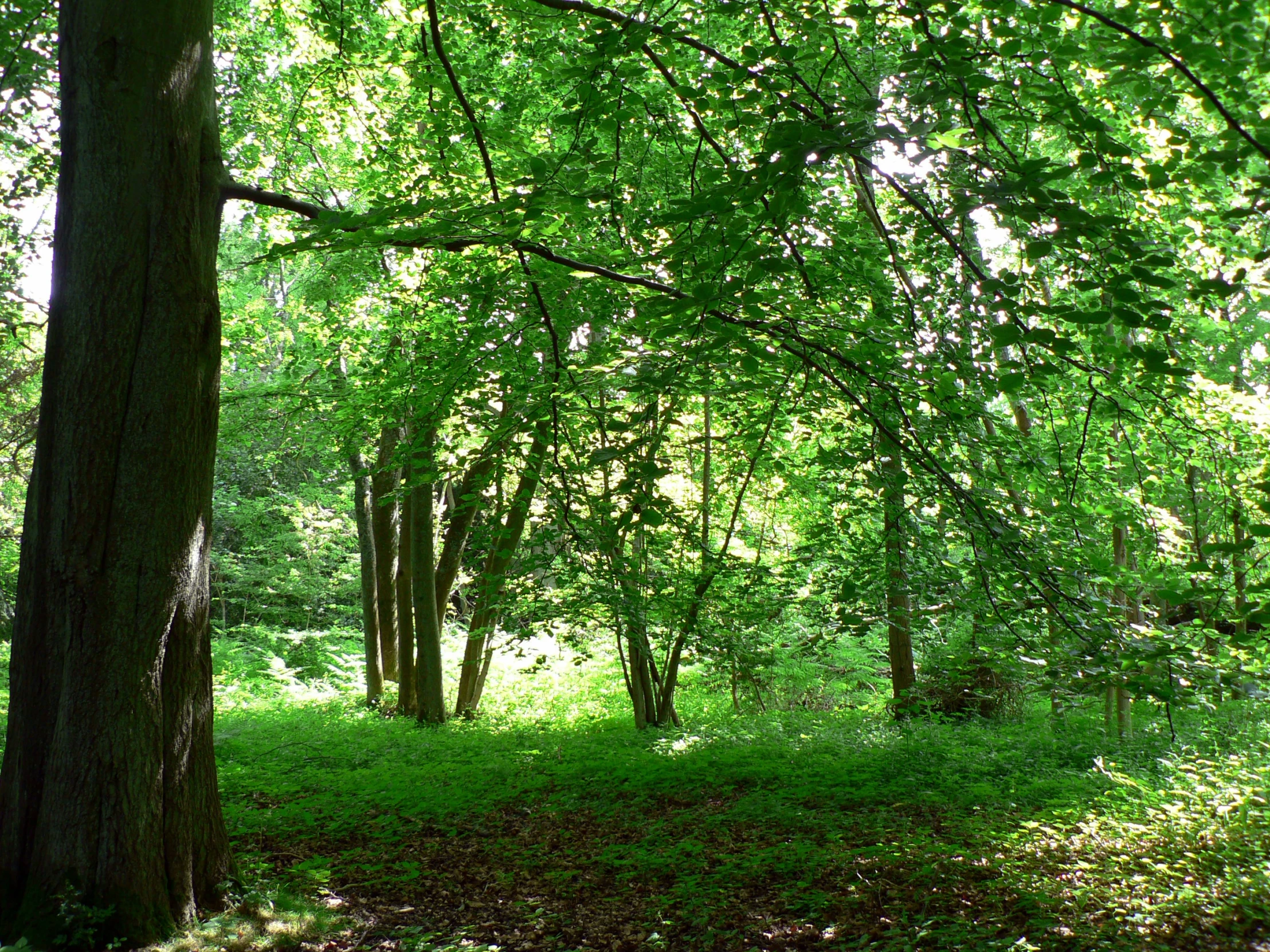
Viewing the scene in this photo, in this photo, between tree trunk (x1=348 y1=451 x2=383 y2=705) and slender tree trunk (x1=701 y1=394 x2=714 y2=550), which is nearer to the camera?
slender tree trunk (x1=701 y1=394 x2=714 y2=550)

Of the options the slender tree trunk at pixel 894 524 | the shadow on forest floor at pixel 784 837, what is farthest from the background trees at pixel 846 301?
the shadow on forest floor at pixel 784 837

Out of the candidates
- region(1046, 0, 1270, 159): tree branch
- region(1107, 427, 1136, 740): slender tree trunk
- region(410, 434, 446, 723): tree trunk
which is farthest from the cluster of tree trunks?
region(1046, 0, 1270, 159): tree branch

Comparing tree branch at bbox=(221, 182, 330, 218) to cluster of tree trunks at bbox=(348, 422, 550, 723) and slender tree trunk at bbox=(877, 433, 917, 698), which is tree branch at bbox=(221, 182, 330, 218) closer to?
slender tree trunk at bbox=(877, 433, 917, 698)

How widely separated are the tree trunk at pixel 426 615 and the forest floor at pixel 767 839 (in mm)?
1648

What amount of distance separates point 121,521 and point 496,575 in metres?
2.84

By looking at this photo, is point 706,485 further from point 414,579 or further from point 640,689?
point 414,579

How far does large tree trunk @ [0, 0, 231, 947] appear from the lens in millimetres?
3205

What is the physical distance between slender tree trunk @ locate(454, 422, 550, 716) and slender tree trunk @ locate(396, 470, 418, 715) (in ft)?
2.14

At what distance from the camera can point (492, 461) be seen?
632 cm

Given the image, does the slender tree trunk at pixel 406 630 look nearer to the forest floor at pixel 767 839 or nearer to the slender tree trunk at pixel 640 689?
the forest floor at pixel 767 839

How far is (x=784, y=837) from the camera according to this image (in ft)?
15.4

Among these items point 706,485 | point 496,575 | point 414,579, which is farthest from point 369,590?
point 496,575

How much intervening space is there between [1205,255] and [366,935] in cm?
656

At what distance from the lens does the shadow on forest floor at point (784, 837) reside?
3.29m
